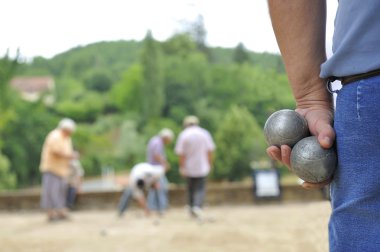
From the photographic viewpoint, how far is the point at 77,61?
71375mm

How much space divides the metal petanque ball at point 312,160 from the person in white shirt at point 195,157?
294 inches

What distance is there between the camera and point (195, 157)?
873 centimetres

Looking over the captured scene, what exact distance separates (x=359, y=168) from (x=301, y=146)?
0.53ft

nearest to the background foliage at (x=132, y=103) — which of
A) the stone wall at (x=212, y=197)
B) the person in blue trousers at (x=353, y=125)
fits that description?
the stone wall at (x=212, y=197)

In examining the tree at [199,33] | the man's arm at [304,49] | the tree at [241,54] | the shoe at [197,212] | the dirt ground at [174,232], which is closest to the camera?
the man's arm at [304,49]

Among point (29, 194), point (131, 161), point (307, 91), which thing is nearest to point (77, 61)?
point (131, 161)

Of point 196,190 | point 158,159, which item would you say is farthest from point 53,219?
point 196,190

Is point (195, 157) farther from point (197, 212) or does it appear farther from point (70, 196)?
point (70, 196)

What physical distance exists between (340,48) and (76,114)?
217ft

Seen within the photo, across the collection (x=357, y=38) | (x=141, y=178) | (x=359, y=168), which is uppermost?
(x=357, y=38)

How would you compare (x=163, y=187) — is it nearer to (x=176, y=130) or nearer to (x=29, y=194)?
(x=29, y=194)

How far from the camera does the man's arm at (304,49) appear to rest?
1.30 meters

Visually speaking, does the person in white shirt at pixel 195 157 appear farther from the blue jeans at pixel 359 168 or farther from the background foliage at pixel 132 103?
the background foliage at pixel 132 103

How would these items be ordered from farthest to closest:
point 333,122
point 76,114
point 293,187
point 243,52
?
point 76,114 < point 243,52 < point 293,187 < point 333,122
